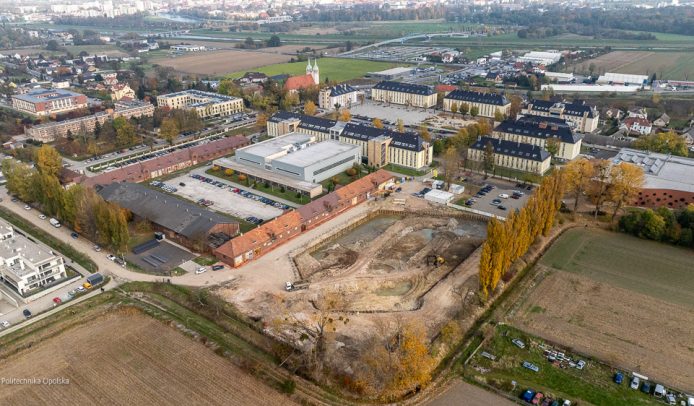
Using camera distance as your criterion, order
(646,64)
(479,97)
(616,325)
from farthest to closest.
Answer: (646,64), (479,97), (616,325)

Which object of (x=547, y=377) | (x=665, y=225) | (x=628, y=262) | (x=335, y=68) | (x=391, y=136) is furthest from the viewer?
(x=335, y=68)

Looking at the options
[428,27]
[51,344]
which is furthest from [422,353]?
[428,27]

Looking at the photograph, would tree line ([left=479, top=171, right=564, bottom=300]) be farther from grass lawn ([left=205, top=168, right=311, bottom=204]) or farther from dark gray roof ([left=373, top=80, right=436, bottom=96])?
dark gray roof ([left=373, top=80, right=436, bottom=96])

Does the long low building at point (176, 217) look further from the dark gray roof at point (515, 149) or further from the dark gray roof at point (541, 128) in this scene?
the dark gray roof at point (541, 128)

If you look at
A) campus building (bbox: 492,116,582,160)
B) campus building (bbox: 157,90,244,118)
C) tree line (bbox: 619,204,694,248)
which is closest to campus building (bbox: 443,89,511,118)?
campus building (bbox: 492,116,582,160)

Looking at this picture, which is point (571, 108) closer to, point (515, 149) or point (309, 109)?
point (515, 149)

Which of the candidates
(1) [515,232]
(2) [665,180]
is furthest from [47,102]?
(2) [665,180]
